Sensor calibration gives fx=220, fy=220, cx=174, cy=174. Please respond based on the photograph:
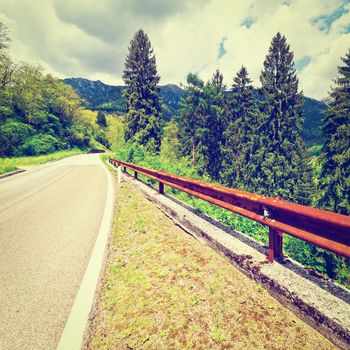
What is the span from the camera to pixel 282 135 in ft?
115

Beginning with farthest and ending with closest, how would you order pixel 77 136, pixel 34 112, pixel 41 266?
pixel 77 136 → pixel 34 112 → pixel 41 266

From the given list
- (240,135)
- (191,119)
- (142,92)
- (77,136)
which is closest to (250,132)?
(240,135)

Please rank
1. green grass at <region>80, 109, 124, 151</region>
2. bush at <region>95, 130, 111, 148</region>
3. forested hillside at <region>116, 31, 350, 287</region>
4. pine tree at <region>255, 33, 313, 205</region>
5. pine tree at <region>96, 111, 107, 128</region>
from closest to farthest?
forested hillside at <region>116, 31, 350, 287</region>, pine tree at <region>255, 33, 313, 205</region>, green grass at <region>80, 109, 124, 151</region>, bush at <region>95, 130, 111, 148</region>, pine tree at <region>96, 111, 107, 128</region>

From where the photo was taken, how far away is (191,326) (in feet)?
7.06

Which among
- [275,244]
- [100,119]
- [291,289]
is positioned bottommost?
[291,289]

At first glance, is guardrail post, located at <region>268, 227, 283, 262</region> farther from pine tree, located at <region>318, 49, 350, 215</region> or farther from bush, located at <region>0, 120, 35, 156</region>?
bush, located at <region>0, 120, 35, 156</region>

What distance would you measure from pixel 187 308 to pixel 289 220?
1521 millimetres

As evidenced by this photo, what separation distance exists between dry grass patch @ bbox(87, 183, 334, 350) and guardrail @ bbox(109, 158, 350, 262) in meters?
0.73

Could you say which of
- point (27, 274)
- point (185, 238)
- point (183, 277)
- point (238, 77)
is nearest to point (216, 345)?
point (183, 277)

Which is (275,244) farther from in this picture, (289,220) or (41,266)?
(41,266)

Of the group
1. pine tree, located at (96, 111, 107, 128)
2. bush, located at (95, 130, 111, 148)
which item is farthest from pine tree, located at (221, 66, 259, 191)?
pine tree, located at (96, 111, 107, 128)

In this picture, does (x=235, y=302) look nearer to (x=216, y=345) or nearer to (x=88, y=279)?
(x=216, y=345)

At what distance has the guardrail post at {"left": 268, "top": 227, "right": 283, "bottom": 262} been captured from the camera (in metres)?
2.81

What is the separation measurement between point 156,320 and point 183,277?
78 centimetres
